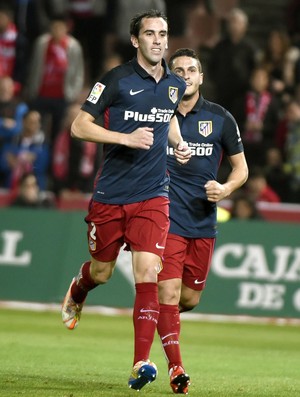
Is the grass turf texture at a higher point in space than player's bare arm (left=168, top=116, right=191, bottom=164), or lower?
lower

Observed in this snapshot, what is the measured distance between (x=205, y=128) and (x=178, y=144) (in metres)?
0.64

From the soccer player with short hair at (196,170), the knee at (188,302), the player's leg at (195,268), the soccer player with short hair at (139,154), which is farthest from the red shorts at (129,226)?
the knee at (188,302)

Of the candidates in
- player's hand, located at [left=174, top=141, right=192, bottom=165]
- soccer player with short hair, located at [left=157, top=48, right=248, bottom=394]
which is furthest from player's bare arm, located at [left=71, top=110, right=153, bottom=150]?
soccer player with short hair, located at [left=157, top=48, right=248, bottom=394]

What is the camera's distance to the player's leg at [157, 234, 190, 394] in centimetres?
832

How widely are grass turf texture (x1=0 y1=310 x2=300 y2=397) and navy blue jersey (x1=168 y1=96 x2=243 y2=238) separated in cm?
130

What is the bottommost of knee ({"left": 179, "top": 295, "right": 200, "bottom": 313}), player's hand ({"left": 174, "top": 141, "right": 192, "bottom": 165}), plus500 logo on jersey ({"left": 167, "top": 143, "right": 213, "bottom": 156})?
knee ({"left": 179, "top": 295, "right": 200, "bottom": 313})

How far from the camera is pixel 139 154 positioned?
8.70m

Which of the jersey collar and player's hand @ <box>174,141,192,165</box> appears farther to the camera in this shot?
the jersey collar

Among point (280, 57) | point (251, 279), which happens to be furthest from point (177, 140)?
point (280, 57)

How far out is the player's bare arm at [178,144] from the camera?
8.77m

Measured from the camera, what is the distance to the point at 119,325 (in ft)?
49.0

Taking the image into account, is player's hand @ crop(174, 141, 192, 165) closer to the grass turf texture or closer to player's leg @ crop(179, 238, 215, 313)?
player's leg @ crop(179, 238, 215, 313)

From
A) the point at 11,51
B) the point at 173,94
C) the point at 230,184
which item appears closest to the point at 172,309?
the point at 230,184

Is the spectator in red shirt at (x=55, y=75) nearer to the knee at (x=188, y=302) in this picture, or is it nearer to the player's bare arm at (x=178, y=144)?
the knee at (x=188, y=302)
